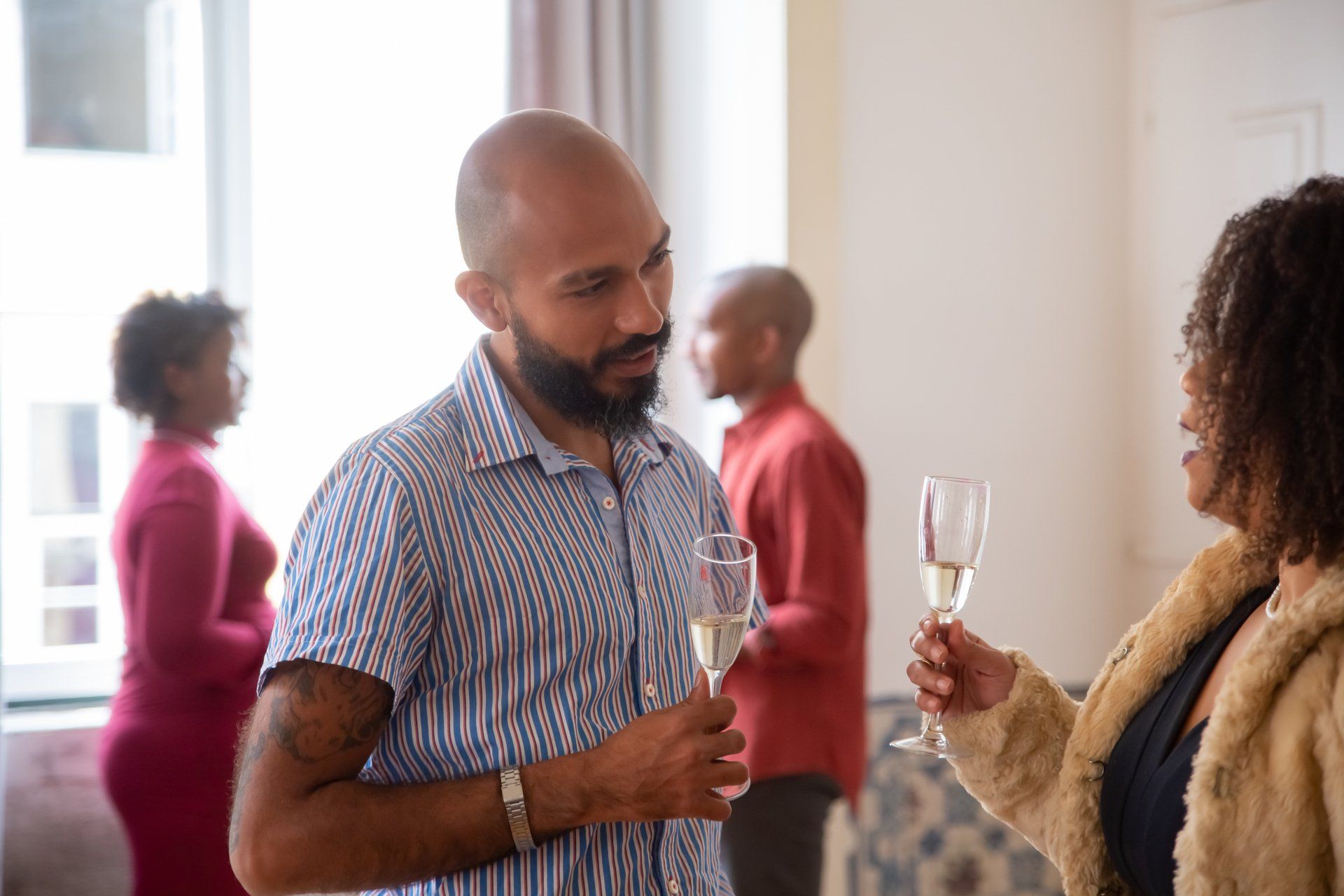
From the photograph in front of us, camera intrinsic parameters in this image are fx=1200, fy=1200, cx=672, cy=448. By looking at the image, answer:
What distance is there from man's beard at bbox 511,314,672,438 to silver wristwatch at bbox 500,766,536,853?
42 centimetres

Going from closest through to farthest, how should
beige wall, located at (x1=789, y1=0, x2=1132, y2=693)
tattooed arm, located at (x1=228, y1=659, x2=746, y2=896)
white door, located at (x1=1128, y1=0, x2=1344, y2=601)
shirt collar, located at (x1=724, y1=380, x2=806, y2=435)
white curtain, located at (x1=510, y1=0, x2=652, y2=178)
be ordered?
tattooed arm, located at (x1=228, y1=659, x2=746, y2=896) → shirt collar, located at (x1=724, y1=380, x2=806, y2=435) → white door, located at (x1=1128, y1=0, x2=1344, y2=601) → beige wall, located at (x1=789, y1=0, x2=1132, y2=693) → white curtain, located at (x1=510, y1=0, x2=652, y2=178)

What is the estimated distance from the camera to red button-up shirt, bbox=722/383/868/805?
2582 millimetres

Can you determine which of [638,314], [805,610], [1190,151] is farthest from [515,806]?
[1190,151]

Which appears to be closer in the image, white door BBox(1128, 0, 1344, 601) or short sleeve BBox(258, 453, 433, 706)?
short sleeve BBox(258, 453, 433, 706)

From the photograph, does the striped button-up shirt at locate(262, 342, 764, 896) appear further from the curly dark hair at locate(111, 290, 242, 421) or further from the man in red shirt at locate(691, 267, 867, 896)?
the curly dark hair at locate(111, 290, 242, 421)

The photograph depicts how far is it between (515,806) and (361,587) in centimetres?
26

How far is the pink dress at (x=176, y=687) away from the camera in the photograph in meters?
2.49

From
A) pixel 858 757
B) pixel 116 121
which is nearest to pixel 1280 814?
pixel 858 757

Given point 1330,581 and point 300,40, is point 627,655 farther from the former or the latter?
point 300,40

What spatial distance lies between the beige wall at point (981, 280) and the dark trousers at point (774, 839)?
859 mm

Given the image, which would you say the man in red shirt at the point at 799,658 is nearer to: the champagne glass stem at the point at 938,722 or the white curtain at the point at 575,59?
the champagne glass stem at the point at 938,722

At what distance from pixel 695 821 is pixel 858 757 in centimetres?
142

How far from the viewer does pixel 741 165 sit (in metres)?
3.39

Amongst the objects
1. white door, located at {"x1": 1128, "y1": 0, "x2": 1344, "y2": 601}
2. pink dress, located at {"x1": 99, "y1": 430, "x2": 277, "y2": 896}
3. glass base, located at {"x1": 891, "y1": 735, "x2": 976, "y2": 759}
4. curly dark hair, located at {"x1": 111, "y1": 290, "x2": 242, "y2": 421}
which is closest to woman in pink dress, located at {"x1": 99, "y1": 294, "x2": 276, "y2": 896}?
pink dress, located at {"x1": 99, "y1": 430, "x2": 277, "y2": 896}
